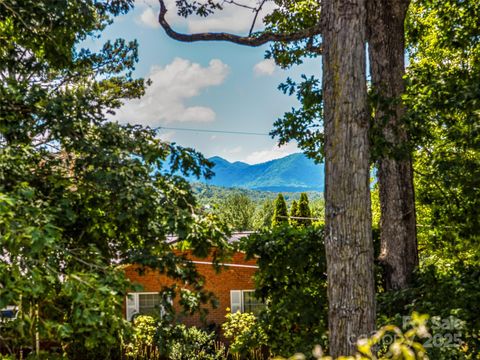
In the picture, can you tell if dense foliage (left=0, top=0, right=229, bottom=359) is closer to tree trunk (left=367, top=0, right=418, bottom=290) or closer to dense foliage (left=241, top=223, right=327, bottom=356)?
dense foliage (left=241, top=223, right=327, bottom=356)

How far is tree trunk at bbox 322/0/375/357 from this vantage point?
4.17 metres

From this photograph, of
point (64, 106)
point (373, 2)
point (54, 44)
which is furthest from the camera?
point (373, 2)

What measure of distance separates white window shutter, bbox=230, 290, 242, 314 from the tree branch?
8.90m

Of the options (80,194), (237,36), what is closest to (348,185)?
(80,194)

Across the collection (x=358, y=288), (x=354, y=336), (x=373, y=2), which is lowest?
(x=354, y=336)

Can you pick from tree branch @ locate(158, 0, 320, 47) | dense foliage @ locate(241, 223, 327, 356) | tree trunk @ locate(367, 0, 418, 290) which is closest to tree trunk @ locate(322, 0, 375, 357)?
tree branch @ locate(158, 0, 320, 47)

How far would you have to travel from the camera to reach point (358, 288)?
13.7 ft

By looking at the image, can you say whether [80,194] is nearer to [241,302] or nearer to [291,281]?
[291,281]

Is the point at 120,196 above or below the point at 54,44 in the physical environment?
below

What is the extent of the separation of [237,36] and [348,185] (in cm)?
308

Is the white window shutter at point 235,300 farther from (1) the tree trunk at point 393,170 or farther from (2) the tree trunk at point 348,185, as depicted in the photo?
(2) the tree trunk at point 348,185

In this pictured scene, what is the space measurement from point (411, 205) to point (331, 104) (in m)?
2.79

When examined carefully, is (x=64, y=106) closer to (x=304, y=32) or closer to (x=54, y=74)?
(x=304, y=32)

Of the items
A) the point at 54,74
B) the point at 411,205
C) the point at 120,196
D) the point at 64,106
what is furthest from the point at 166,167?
the point at 54,74
